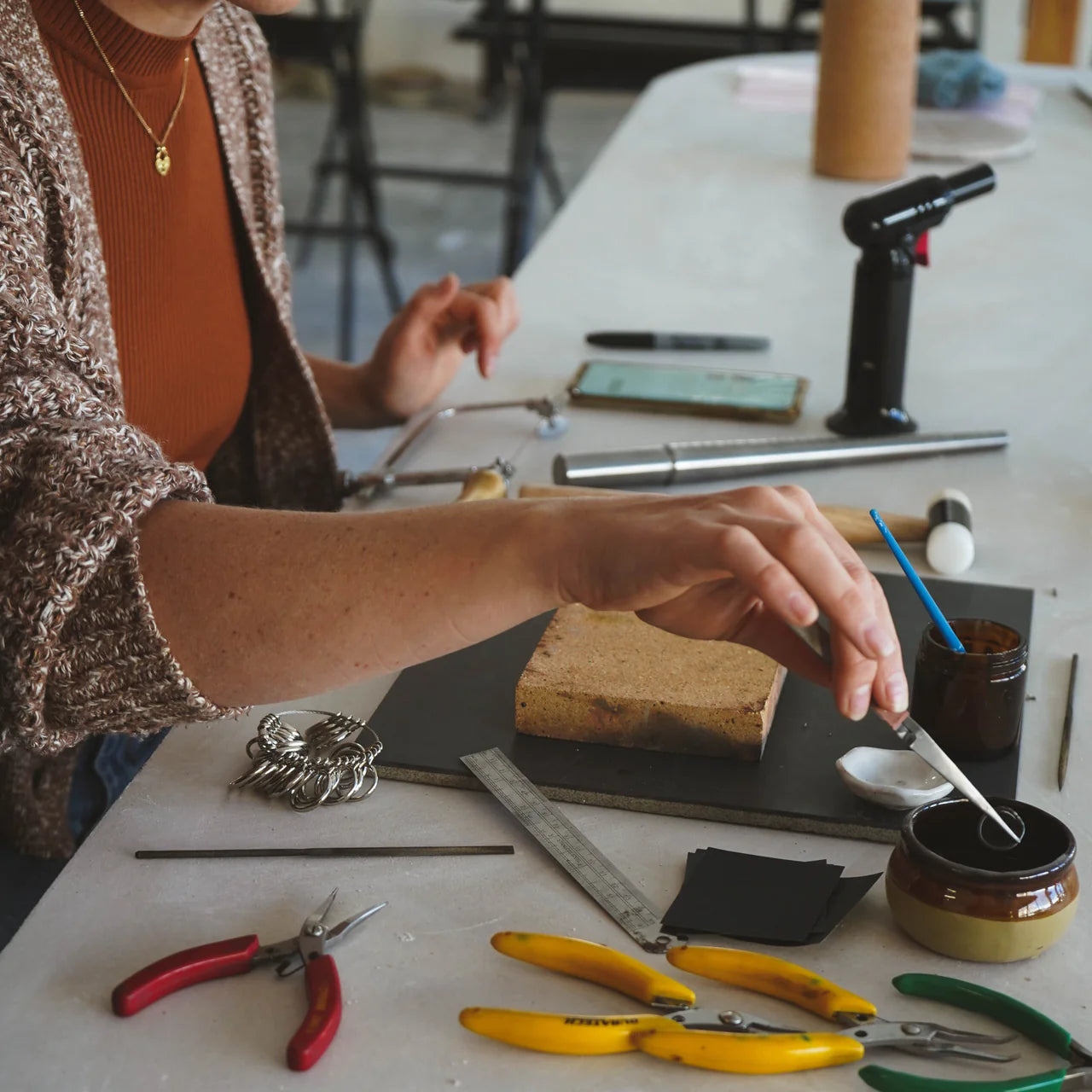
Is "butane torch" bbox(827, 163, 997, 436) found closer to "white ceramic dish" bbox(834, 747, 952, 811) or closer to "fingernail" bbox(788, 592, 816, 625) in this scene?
"white ceramic dish" bbox(834, 747, 952, 811)

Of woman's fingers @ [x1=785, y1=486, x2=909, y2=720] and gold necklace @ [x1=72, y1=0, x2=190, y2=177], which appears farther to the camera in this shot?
gold necklace @ [x1=72, y1=0, x2=190, y2=177]

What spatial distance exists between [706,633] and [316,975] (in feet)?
0.95

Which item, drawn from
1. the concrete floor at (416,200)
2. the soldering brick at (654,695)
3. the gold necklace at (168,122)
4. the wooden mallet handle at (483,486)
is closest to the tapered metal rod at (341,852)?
the soldering brick at (654,695)

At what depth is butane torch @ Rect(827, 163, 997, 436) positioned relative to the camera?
4.27 feet

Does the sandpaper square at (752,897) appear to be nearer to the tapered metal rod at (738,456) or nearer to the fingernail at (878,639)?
the fingernail at (878,639)

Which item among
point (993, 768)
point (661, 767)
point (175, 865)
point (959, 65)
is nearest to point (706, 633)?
point (661, 767)

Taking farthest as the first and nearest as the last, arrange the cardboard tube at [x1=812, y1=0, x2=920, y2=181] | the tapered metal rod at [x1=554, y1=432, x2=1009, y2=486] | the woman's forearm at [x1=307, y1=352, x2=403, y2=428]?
1. the cardboard tube at [x1=812, y1=0, x2=920, y2=181]
2. the woman's forearm at [x1=307, y1=352, x2=403, y2=428]
3. the tapered metal rod at [x1=554, y1=432, x2=1009, y2=486]

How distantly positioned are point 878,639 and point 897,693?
56 millimetres

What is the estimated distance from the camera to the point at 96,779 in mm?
1147

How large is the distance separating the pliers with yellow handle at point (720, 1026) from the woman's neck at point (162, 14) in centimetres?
82

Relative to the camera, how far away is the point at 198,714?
799 millimetres

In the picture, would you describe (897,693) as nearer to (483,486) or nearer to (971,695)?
(971,695)

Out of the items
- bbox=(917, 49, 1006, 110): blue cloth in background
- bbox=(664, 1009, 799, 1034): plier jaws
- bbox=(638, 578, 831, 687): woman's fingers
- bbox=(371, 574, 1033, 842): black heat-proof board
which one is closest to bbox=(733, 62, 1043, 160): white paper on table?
bbox=(917, 49, 1006, 110): blue cloth in background

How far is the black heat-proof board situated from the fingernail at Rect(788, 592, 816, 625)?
18cm
